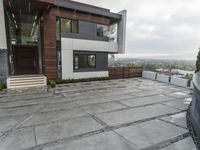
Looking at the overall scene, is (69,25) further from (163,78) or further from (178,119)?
(178,119)

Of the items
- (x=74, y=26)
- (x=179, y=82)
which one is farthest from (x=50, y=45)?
(x=179, y=82)

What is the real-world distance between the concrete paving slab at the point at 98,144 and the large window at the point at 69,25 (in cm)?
968

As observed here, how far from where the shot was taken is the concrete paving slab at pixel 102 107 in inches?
220

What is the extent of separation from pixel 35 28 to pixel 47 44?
3.99 metres

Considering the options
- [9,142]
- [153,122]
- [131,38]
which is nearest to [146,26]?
[131,38]

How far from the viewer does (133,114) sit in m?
5.22

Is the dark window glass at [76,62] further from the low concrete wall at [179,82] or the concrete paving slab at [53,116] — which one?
the low concrete wall at [179,82]

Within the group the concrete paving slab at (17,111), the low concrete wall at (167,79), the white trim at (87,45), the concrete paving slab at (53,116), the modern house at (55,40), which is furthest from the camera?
the white trim at (87,45)

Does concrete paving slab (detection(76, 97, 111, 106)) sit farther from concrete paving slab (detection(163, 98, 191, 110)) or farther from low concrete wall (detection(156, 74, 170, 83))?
low concrete wall (detection(156, 74, 170, 83))

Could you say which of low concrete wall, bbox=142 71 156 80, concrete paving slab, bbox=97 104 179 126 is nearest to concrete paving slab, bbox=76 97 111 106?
concrete paving slab, bbox=97 104 179 126

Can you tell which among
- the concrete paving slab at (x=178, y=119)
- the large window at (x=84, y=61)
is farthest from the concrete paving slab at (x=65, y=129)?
the large window at (x=84, y=61)

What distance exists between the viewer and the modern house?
9.41 metres

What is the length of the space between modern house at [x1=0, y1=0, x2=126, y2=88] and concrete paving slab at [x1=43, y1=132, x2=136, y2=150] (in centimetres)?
777

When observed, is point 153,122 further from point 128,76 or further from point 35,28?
point 35,28
